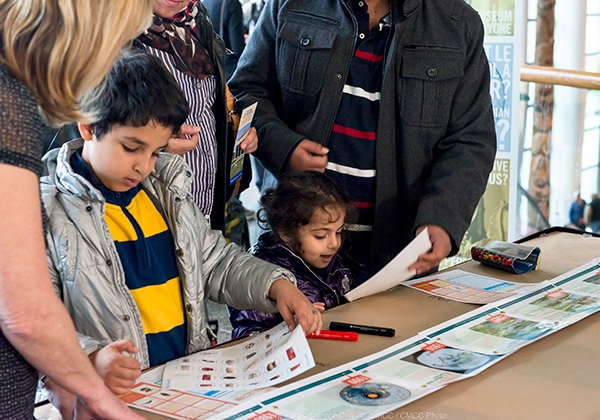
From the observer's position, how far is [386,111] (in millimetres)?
2131

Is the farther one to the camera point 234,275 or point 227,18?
point 227,18

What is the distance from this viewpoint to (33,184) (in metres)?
0.96

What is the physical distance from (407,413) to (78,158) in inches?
32.7

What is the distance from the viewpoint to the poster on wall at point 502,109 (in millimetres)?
3762

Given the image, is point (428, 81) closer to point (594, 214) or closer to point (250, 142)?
point (250, 142)

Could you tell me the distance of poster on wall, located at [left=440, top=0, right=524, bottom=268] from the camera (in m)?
3.76

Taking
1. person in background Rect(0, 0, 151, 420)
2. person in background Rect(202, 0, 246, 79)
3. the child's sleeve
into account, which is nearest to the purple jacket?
the child's sleeve

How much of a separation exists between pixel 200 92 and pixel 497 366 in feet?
3.56

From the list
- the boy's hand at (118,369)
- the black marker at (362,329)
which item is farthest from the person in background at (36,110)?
the black marker at (362,329)

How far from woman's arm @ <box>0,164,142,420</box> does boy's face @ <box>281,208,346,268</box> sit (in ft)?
3.39

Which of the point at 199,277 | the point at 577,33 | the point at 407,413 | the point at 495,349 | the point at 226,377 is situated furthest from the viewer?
the point at 577,33

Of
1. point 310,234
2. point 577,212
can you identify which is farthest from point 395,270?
point 577,212

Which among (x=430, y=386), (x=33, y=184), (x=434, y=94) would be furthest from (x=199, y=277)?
(x=434, y=94)

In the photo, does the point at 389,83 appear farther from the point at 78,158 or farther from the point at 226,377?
the point at 226,377
